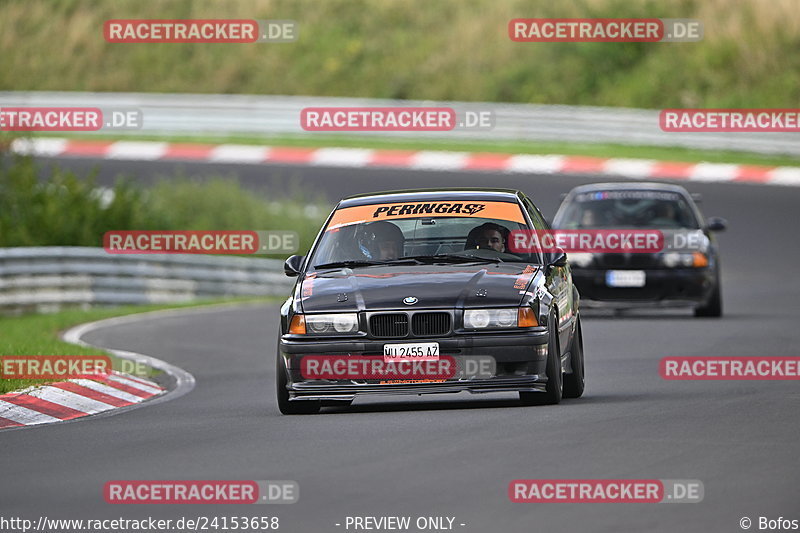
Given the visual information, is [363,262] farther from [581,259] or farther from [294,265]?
[581,259]

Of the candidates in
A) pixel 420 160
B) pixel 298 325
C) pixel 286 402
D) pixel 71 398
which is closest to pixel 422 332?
pixel 298 325

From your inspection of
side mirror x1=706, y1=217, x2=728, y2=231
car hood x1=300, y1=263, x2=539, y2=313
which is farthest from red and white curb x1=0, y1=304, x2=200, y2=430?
side mirror x1=706, y1=217, x2=728, y2=231

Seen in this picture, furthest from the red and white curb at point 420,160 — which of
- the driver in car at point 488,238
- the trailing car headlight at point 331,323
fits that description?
the trailing car headlight at point 331,323

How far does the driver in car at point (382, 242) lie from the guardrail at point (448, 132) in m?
25.2

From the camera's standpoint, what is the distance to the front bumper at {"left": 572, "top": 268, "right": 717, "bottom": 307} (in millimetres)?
20328

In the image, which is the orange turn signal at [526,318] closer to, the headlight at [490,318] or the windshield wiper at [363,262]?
the headlight at [490,318]

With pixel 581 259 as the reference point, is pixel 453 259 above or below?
below

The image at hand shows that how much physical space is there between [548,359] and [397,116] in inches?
1114

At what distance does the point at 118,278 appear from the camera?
25.4 metres

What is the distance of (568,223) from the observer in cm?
2119

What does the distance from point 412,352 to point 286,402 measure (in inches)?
41.3

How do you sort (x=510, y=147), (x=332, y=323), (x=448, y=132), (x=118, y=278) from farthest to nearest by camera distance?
(x=448, y=132) → (x=510, y=147) → (x=118, y=278) → (x=332, y=323)

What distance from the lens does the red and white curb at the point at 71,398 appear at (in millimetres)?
12711

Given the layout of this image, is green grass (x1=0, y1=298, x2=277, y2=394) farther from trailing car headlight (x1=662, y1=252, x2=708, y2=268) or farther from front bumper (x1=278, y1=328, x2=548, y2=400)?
trailing car headlight (x1=662, y1=252, x2=708, y2=268)
